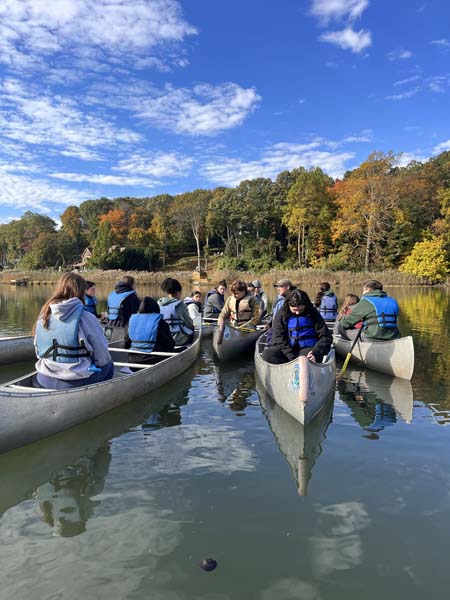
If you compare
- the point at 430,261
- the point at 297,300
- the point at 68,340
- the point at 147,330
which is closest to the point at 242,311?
the point at 147,330

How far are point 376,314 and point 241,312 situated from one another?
3.01m

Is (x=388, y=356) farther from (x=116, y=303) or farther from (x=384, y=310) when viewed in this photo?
(x=116, y=303)

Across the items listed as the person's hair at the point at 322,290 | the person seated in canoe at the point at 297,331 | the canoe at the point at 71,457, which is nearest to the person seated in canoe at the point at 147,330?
the canoe at the point at 71,457

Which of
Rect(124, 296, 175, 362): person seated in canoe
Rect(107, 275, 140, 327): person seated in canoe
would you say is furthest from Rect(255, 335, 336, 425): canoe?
Rect(107, 275, 140, 327): person seated in canoe

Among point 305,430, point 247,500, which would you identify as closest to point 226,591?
point 247,500

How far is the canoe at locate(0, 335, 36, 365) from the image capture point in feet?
29.1

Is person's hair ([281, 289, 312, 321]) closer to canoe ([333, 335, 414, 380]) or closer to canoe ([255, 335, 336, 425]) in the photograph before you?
canoe ([255, 335, 336, 425])

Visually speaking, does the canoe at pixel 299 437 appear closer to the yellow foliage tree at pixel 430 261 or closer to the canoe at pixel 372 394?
the canoe at pixel 372 394

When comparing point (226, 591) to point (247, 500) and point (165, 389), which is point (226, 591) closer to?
point (247, 500)

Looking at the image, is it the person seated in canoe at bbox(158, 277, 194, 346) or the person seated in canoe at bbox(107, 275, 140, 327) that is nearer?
the person seated in canoe at bbox(158, 277, 194, 346)

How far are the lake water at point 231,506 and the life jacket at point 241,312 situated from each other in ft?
11.8

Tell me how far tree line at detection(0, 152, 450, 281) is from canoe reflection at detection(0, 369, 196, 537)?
3486 cm

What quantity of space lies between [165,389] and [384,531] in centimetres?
457

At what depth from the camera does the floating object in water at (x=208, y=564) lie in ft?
9.53
